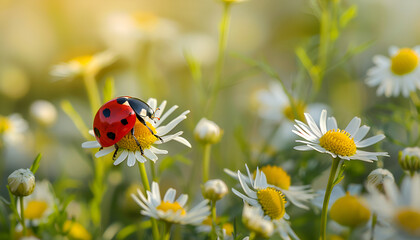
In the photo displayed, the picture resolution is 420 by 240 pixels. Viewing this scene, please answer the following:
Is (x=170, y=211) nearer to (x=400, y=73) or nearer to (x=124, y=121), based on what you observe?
(x=124, y=121)

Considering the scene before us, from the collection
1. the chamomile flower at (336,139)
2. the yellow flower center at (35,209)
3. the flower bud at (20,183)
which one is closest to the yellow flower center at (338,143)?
the chamomile flower at (336,139)

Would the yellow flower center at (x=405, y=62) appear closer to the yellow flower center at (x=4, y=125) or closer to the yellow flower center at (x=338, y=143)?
the yellow flower center at (x=338, y=143)

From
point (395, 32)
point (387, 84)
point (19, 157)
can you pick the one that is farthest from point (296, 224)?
point (395, 32)

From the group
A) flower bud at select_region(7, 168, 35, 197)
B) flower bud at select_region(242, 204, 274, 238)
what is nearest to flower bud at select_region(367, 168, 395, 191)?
flower bud at select_region(242, 204, 274, 238)

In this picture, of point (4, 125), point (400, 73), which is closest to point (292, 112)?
point (400, 73)

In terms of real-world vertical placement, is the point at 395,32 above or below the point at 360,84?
above

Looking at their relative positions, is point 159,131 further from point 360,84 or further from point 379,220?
point 360,84
